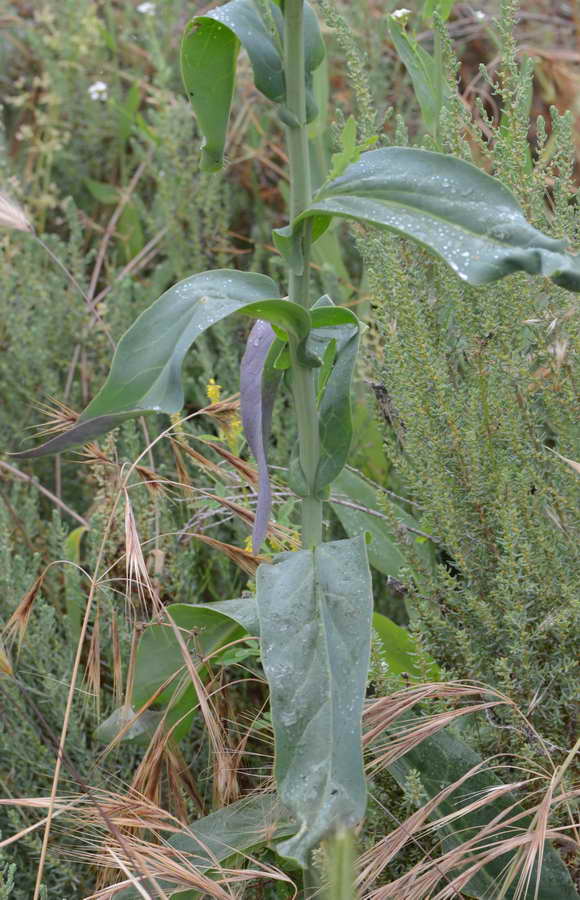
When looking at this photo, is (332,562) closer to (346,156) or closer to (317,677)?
(317,677)

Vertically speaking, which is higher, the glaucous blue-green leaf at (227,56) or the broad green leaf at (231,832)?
the glaucous blue-green leaf at (227,56)

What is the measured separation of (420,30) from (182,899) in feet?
8.94

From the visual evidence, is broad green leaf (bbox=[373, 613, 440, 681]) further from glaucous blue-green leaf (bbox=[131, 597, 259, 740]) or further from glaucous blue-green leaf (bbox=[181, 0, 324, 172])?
glaucous blue-green leaf (bbox=[181, 0, 324, 172])

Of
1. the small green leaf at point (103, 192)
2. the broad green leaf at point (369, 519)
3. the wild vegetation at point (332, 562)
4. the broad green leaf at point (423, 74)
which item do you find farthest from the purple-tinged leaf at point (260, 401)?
the small green leaf at point (103, 192)

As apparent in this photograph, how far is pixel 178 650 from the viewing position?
1233mm

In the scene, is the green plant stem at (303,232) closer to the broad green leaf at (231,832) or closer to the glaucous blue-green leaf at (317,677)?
the glaucous blue-green leaf at (317,677)

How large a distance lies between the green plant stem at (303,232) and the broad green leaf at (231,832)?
29 cm

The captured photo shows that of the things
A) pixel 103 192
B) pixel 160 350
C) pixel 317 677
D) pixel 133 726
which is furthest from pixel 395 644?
pixel 103 192

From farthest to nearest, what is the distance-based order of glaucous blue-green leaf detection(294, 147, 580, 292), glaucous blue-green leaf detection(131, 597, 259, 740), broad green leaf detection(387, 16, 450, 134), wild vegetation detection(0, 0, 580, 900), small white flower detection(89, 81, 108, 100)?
small white flower detection(89, 81, 108, 100) < broad green leaf detection(387, 16, 450, 134) < glaucous blue-green leaf detection(131, 597, 259, 740) < wild vegetation detection(0, 0, 580, 900) < glaucous blue-green leaf detection(294, 147, 580, 292)

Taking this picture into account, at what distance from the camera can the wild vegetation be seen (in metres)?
0.92

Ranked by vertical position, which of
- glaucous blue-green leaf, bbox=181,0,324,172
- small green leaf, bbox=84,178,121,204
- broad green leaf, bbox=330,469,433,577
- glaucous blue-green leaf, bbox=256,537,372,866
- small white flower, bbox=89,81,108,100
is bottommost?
broad green leaf, bbox=330,469,433,577

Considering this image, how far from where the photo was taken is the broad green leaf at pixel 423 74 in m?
1.49

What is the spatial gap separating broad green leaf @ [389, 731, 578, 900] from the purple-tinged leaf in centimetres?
30

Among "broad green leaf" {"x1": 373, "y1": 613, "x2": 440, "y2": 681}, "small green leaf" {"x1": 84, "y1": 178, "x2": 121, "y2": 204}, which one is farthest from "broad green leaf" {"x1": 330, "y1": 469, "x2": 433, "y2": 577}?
"small green leaf" {"x1": 84, "y1": 178, "x2": 121, "y2": 204}
